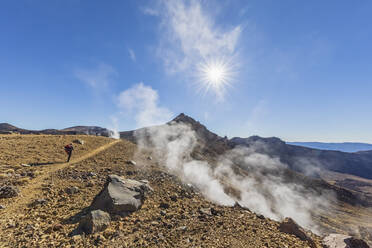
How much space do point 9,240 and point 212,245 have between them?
6.97 m

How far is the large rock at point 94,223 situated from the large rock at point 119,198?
0.80m

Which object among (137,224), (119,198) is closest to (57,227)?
(119,198)

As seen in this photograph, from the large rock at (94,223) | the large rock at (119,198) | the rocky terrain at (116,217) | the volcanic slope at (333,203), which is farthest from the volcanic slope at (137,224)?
the volcanic slope at (333,203)

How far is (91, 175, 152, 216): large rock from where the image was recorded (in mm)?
7441

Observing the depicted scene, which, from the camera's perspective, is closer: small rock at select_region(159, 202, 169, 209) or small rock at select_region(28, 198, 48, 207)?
small rock at select_region(28, 198, 48, 207)

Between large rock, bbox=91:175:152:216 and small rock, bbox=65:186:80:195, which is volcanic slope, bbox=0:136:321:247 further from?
large rock, bbox=91:175:152:216

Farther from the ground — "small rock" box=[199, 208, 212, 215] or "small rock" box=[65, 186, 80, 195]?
"small rock" box=[65, 186, 80, 195]

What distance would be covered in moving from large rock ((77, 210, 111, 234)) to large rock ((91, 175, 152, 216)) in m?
Answer: 0.80

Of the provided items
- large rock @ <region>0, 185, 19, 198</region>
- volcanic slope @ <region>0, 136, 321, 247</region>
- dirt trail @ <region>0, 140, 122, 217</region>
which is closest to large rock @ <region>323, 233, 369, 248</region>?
volcanic slope @ <region>0, 136, 321, 247</region>

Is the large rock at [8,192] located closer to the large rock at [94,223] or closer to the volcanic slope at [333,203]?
the large rock at [94,223]

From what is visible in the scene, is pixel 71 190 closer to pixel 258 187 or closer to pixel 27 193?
A: pixel 27 193

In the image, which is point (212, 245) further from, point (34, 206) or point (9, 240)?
point (34, 206)

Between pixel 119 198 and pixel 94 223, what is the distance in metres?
1.58

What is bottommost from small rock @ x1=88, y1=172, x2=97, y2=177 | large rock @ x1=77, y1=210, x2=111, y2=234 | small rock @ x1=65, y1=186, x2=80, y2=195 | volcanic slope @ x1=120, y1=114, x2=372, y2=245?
volcanic slope @ x1=120, y1=114, x2=372, y2=245
